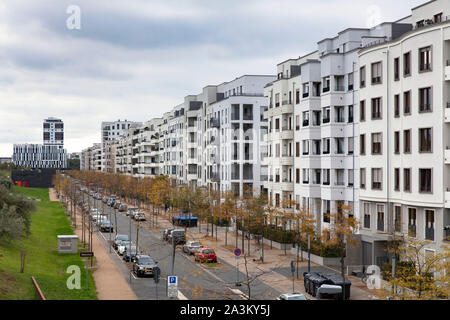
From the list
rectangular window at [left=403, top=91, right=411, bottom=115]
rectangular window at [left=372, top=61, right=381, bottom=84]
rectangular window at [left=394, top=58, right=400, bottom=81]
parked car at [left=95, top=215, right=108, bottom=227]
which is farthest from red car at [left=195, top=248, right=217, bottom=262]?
parked car at [left=95, top=215, right=108, bottom=227]

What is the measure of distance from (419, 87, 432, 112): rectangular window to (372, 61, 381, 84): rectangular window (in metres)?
5.89

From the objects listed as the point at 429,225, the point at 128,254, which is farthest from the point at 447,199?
the point at 128,254

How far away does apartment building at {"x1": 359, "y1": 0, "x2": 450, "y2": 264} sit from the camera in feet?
120

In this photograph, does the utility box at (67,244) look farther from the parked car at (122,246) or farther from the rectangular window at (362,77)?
the rectangular window at (362,77)

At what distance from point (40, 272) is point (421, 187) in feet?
90.8

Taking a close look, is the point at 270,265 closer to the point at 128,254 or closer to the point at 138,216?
the point at 128,254

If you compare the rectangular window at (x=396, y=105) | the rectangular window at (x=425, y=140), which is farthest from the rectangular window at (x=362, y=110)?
the rectangular window at (x=425, y=140)

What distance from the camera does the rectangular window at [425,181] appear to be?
3747cm

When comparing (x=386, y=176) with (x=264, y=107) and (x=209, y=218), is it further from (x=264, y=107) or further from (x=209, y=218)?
(x=264, y=107)

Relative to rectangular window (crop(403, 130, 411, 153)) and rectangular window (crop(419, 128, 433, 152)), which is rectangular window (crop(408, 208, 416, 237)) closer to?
rectangular window (crop(403, 130, 411, 153))

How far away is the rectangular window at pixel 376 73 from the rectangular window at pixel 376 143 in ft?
13.8

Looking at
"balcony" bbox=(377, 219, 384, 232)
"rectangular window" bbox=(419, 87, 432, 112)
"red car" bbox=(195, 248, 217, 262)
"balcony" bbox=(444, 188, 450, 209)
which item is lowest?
"red car" bbox=(195, 248, 217, 262)
